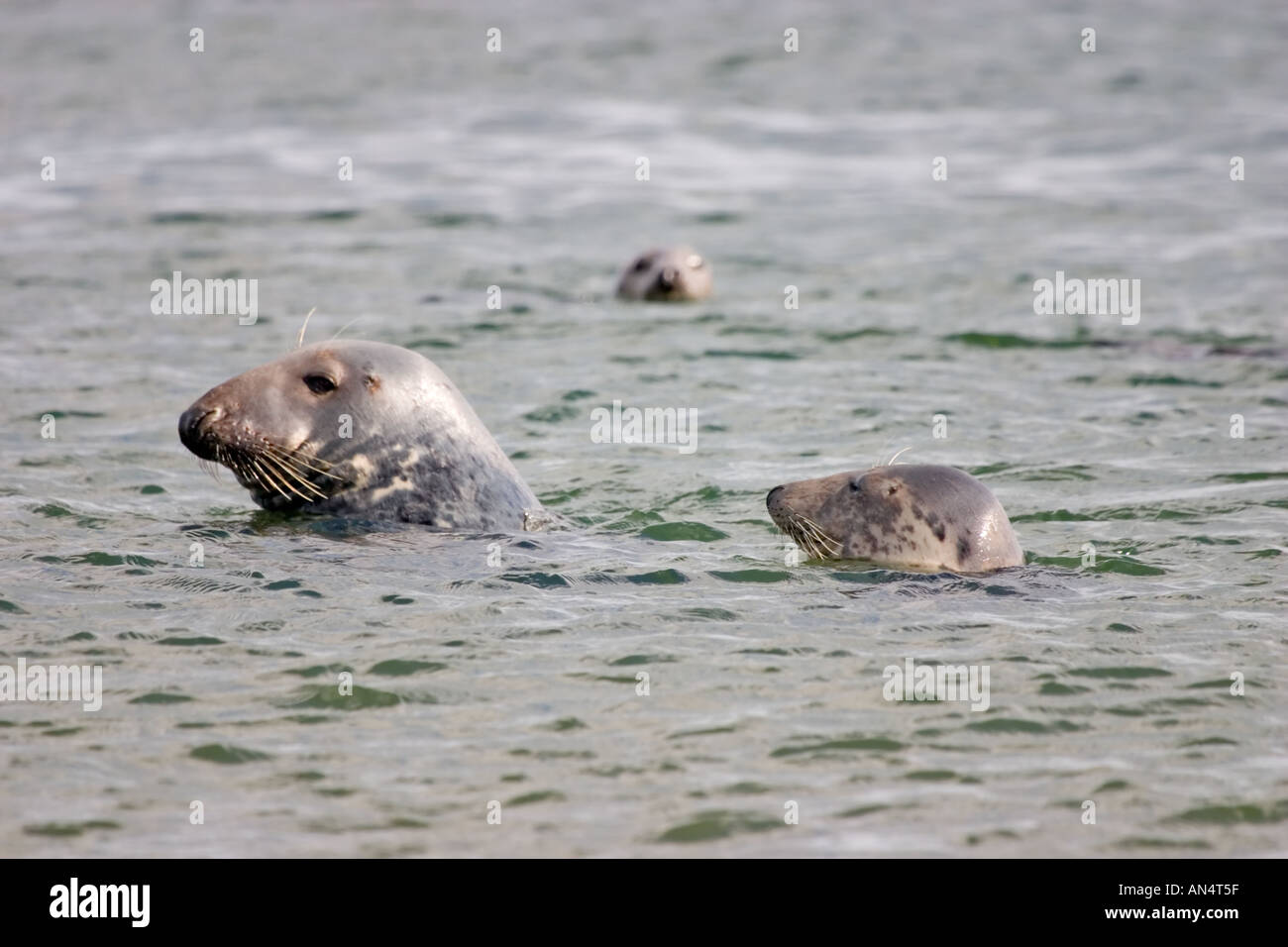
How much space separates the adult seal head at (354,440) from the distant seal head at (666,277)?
7.22 m

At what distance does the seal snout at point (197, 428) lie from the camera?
8.52 metres

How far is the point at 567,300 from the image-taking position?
16.2m

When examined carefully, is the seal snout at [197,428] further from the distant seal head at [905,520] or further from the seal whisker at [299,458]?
the distant seal head at [905,520]

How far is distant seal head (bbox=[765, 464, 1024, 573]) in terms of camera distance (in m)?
8.42

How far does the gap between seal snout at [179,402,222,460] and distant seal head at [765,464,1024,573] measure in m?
2.58


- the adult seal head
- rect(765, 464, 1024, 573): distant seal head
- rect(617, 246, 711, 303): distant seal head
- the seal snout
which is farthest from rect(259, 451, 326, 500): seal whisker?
rect(617, 246, 711, 303): distant seal head

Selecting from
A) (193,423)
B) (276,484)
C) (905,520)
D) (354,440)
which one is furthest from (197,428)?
(905,520)

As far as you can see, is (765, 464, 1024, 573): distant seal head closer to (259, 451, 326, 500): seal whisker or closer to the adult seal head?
the adult seal head

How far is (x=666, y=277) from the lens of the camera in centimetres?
1602

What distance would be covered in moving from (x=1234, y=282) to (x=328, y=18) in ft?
65.9

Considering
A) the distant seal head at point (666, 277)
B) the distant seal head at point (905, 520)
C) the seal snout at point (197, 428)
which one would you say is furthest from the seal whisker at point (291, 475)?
the distant seal head at point (666, 277)

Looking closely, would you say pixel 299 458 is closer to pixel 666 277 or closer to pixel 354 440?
pixel 354 440

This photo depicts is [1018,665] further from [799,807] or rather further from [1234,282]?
[1234,282]

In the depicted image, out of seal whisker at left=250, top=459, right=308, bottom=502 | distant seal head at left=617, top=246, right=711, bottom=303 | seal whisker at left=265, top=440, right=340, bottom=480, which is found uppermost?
distant seal head at left=617, top=246, right=711, bottom=303
